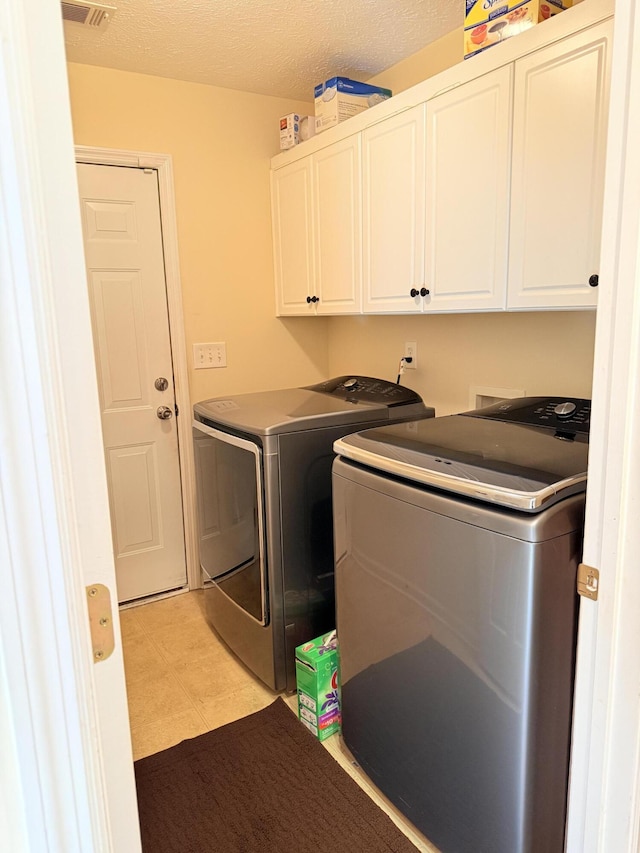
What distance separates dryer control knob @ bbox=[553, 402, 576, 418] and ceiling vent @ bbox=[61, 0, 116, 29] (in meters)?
1.96

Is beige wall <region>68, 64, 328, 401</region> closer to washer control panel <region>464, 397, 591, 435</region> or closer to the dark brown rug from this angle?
washer control panel <region>464, 397, 591, 435</region>

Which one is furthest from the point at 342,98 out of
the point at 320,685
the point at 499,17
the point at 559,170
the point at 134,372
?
the point at 320,685

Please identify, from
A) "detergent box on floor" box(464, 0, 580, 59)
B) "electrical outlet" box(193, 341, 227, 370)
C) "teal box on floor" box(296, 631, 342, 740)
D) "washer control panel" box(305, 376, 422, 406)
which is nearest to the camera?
"detergent box on floor" box(464, 0, 580, 59)

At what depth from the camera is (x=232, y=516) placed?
89.8 inches

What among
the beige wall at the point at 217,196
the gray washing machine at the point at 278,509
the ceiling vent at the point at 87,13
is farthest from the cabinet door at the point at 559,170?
the beige wall at the point at 217,196

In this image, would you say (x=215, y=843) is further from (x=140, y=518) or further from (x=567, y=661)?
(x=140, y=518)

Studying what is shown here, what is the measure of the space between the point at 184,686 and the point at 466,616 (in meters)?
1.40

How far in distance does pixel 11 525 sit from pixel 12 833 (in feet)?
1.05

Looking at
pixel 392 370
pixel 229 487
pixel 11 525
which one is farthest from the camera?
pixel 392 370

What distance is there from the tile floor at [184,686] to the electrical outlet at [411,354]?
145cm

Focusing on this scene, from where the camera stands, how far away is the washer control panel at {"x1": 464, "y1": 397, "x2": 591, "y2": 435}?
1664 millimetres

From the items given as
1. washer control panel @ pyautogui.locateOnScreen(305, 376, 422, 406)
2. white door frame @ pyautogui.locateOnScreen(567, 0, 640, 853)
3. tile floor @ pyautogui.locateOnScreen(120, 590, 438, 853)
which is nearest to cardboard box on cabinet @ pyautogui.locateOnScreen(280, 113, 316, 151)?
washer control panel @ pyautogui.locateOnScreen(305, 376, 422, 406)

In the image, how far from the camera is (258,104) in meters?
2.83

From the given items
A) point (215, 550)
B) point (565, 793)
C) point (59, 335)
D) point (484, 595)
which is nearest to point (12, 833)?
point (59, 335)
